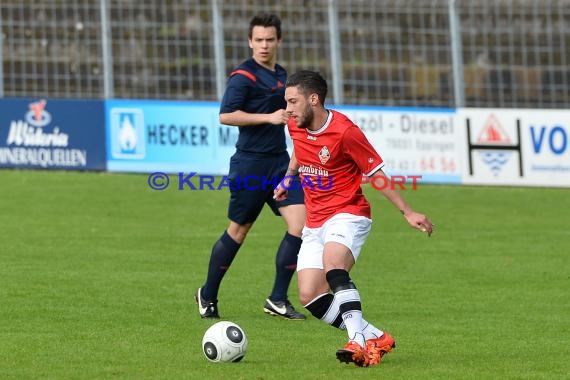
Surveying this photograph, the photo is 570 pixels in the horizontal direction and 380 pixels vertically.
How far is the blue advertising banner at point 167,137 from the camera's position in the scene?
19.2 m

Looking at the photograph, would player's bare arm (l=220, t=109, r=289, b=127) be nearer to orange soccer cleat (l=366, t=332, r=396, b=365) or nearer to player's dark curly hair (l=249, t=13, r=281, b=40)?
player's dark curly hair (l=249, t=13, r=281, b=40)

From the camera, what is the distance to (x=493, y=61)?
19047mm

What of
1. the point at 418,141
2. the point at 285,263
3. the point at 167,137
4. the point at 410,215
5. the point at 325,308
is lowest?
the point at 325,308

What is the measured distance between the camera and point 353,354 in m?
7.73

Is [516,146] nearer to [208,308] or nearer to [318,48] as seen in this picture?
[318,48]

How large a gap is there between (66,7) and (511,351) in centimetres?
1336

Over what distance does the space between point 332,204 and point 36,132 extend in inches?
482

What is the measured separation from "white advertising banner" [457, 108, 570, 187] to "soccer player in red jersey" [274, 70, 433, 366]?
980 cm

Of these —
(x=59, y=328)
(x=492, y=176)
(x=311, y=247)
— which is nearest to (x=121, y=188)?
(x=492, y=176)

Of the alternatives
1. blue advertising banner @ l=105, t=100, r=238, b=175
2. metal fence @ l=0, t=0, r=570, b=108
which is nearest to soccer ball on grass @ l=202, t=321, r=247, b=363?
blue advertising banner @ l=105, t=100, r=238, b=175

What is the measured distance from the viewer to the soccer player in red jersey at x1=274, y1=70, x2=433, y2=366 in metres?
7.96

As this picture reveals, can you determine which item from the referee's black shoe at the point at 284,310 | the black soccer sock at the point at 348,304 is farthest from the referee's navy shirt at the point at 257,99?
the black soccer sock at the point at 348,304

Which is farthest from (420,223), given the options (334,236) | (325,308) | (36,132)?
(36,132)

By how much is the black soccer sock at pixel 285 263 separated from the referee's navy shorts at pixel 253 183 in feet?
0.93
